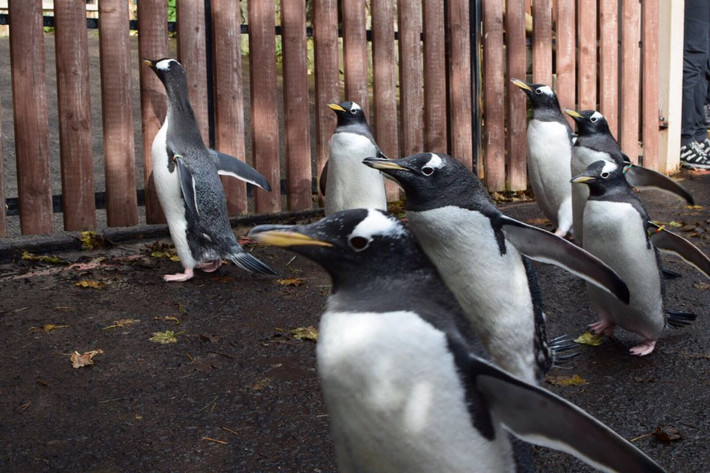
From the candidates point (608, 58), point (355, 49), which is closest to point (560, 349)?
point (355, 49)

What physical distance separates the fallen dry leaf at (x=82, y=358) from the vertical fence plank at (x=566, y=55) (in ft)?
15.4

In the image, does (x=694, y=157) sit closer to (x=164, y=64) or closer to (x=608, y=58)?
(x=608, y=58)

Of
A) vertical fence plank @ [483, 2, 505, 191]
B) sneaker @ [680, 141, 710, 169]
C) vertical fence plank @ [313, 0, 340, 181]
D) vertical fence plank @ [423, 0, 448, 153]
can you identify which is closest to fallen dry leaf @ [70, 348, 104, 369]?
vertical fence plank @ [313, 0, 340, 181]

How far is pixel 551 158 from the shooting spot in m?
5.70

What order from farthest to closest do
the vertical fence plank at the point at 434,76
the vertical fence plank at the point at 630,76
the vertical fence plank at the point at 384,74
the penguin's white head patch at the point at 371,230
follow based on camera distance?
the vertical fence plank at the point at 630,76 < the vertical fence plank at the point at 434,76 < the vertical fence plank at the point at 384,74 < the penguin's white head patch at the point at 371,230

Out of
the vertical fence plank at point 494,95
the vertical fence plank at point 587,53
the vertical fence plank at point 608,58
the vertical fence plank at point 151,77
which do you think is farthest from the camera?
the vertical fence plank at point 608,58

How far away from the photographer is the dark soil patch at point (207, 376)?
2.97 m

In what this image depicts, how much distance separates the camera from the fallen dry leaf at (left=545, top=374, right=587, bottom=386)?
352cm

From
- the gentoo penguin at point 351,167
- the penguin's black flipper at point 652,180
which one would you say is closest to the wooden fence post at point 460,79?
the gentoo penguin at point 351,167

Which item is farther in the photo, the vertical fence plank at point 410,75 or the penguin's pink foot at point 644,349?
the vertical fence plank at point 410,75

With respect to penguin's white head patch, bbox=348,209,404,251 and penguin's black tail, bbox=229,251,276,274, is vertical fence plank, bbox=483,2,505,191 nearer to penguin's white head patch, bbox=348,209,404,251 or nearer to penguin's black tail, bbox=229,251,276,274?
penguin's black tail, bbox=229,251,276,274

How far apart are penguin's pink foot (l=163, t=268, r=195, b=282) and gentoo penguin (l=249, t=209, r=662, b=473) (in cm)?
298

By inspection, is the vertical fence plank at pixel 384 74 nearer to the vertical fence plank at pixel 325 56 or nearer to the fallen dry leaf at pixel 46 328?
the vertical fence plank at pixel 325 56

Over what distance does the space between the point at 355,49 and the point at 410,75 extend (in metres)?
0.51
